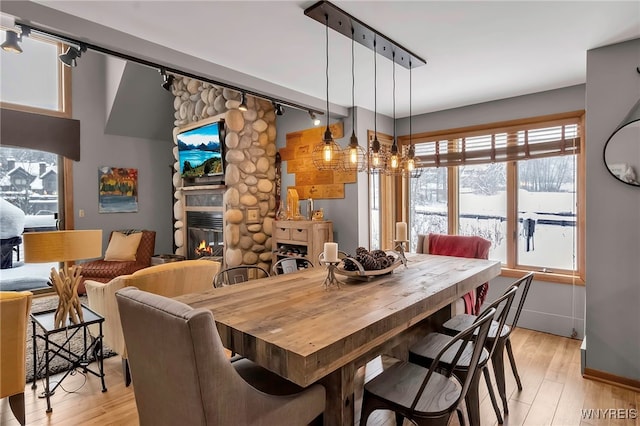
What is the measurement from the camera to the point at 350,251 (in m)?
4.50

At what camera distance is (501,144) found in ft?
13.5

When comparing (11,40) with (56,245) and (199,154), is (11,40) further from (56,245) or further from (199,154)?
(199,154)

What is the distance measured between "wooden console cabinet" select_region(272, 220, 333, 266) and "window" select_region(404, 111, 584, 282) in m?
1.42

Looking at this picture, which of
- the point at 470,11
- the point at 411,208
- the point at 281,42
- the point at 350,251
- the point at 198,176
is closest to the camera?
the point at 470,11

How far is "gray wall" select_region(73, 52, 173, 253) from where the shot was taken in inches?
224

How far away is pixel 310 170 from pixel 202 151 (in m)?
1.59

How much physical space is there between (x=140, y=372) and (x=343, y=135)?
3.56 metres

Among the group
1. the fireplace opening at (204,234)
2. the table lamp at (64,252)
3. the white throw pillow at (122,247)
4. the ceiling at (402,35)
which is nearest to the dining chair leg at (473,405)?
the ceiling at (402,35)

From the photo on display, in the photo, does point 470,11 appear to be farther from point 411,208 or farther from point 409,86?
point 411,208

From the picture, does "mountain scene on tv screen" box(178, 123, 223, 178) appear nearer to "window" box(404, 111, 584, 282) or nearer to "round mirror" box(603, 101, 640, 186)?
"window" box(404, 111, 584, 282)

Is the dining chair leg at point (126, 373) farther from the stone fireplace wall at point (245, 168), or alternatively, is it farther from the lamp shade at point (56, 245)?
the stone fireplace wall at point (245, 168)

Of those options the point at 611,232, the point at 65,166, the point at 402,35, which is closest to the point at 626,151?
the point at 611,232

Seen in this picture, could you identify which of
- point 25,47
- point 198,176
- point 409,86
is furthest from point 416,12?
point 25,47

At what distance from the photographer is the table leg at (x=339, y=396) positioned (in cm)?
163
